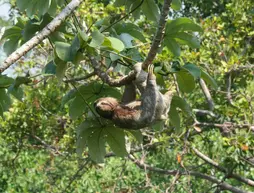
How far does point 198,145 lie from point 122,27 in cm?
226

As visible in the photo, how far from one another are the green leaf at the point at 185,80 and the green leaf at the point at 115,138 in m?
0.25

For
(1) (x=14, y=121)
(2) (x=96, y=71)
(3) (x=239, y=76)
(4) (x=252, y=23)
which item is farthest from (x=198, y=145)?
(2) (x=96, y=71)

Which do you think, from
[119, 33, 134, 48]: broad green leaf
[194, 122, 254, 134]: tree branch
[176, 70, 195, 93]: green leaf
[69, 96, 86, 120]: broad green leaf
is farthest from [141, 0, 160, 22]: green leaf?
[194, 122, 254, 134]: tree branch

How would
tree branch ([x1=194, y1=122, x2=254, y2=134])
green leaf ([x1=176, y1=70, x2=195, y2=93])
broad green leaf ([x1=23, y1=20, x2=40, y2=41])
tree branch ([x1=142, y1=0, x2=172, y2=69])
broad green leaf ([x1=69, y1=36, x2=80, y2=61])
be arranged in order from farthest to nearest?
1. tree branch ([x1=194, y1=122, x2=254, y2=134])
2. broad green leaf ([x1=23, y1=20, x2=40, y2=41])
3. green leaf ([x1=176, y1=70, x2=195, y2=93])
4. broad green leaf ([x1=69, y1=36, x2=80, y2=61])
5. tree branch ([x1=142, y1=0, x2=172, y2=69])

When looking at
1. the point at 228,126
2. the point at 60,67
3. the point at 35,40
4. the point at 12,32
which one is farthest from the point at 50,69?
the point at 228,126

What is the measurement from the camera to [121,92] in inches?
66.6

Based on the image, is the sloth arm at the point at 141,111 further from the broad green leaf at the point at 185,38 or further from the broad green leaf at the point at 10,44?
the broad green leaf at the point at 10,44

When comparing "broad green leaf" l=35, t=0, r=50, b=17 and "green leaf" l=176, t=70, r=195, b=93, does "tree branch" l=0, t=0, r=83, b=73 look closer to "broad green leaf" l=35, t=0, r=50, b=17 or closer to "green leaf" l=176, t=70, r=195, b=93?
"broad green leaf" l=35, t=0, r=50, b=17

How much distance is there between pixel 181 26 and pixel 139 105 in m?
0.28

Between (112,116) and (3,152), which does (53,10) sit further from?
(3,152)

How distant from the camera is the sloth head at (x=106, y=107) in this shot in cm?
142

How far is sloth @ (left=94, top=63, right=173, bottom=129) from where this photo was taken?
4.34 ft

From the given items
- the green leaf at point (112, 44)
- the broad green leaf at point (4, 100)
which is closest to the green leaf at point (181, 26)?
the green leaf at point (112, 44)

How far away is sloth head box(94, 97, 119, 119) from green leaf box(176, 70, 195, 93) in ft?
0.69
